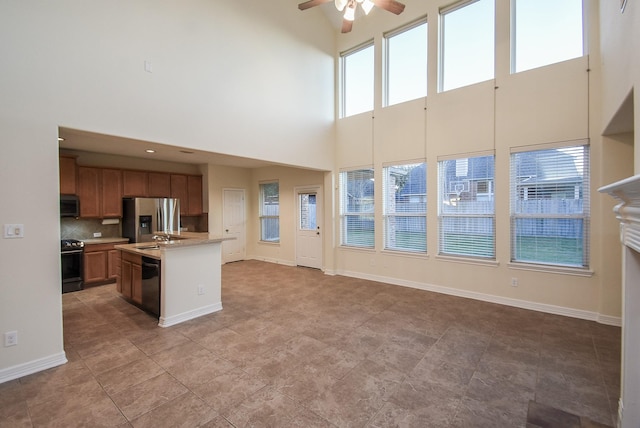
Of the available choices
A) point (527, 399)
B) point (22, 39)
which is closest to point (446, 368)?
point (527, 399)

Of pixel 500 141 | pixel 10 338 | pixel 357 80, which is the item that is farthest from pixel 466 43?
pixel 10 338

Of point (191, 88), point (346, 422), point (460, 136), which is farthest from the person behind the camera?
point (460, 136)

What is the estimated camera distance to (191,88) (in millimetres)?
3729

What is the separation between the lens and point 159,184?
6.17 meters

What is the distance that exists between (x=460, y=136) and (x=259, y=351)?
4.29 meters

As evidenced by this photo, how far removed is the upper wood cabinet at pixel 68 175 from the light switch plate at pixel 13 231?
9.72 ft

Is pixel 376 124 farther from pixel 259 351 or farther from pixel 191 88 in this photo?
pixel 259 351

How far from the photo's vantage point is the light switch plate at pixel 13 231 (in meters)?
2.41

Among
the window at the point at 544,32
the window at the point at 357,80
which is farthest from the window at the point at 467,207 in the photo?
the window at the point at 357,80

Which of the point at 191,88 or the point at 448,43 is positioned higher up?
the point at 448,43

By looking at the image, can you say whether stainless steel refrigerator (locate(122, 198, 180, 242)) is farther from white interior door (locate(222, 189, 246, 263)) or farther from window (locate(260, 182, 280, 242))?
window (locate(260, 182, 280, 242))

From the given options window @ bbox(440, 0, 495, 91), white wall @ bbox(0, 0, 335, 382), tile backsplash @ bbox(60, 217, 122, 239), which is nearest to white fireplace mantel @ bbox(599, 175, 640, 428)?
window @ bbox(440, 0, 495, 91)

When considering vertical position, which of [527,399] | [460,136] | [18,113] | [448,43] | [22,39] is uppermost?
[448,43]

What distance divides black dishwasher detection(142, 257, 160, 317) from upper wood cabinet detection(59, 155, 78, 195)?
237 centimetres
